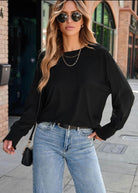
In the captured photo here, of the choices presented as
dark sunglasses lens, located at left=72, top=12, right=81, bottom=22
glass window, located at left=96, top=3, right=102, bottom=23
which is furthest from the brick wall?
glass window, located at left=96, top=3, right=102, bottom=23

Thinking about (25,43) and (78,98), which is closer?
(78,98)

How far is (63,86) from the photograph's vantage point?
237cm

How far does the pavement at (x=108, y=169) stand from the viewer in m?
4.18

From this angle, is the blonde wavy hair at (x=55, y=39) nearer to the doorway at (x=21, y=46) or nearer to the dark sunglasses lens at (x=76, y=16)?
the dark sunglasses lens at (x=76, y=16)

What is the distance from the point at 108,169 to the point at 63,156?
268 centimetres

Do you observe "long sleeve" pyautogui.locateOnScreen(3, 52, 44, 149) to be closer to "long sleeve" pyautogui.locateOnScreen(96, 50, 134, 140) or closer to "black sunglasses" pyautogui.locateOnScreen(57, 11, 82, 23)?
"black sunglasses" pyautogui.locateOnScreen(57, 11, 82, 23)

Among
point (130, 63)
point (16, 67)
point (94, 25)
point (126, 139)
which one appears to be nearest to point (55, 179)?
point (126, 139)

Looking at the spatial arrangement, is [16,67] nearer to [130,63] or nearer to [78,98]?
[78,98]

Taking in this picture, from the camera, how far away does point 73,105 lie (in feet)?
7.73

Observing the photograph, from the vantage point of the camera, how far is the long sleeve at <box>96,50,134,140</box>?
2.37m

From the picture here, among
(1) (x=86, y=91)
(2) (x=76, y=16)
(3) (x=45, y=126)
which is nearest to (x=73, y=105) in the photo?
(1) (x=86, y=91)

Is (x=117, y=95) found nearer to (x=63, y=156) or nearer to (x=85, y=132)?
(x=85, y=132)

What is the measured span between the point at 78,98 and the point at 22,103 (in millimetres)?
7117

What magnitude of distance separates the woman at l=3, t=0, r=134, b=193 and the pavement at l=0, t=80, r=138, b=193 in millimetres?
1818
